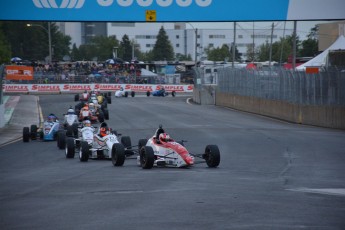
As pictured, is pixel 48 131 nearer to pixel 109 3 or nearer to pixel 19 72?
pixel 109 3

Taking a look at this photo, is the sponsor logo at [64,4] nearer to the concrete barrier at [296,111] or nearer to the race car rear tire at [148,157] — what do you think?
the race car rear tire at [148,157]

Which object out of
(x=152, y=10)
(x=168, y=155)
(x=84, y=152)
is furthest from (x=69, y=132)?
(x=168, y=155)

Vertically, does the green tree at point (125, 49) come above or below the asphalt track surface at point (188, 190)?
above

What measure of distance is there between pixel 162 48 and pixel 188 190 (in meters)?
121

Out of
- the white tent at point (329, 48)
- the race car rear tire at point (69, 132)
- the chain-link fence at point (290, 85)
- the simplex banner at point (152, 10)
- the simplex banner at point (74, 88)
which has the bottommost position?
the simplex banner at point (74, 88)

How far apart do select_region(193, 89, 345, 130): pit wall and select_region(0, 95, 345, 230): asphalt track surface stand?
702cm

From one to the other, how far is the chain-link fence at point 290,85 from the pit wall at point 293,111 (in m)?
0.30

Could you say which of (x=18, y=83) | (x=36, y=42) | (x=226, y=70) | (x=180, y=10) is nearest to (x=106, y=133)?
(x=180, y=10)

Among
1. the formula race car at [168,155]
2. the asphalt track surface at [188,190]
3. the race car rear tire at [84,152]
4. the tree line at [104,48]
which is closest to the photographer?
the asphalt track surface at [188,190]

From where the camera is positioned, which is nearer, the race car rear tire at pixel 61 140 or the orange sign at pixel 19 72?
the race car rear tire at pixel 61 140

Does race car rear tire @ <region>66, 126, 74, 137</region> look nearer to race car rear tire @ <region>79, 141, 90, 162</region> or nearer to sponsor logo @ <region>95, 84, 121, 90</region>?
race car rear tire @ <region>79, 141, 90, 162</region>

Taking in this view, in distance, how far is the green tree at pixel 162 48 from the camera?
13200 cm

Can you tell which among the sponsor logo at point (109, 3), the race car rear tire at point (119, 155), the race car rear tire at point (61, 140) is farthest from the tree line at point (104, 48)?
the race car rear tire at point (119, 155)

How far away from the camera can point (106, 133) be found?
22.1 metres
